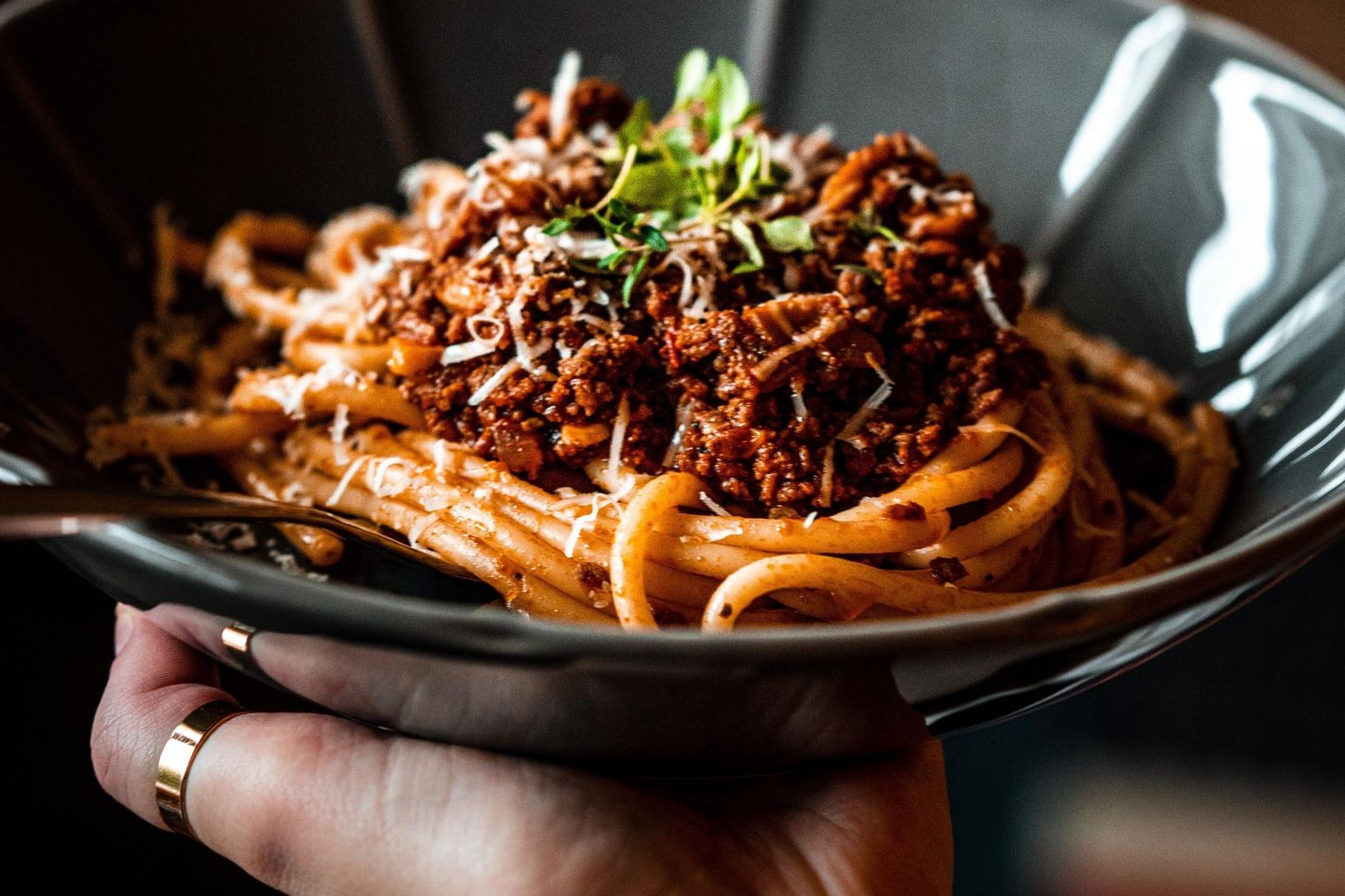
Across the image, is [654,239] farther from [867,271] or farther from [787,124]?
[787,124]

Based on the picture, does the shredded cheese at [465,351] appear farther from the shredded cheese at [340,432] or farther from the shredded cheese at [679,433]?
the shredded cheese at [679,433]

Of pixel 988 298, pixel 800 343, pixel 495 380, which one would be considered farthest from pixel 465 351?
pixel 988 298

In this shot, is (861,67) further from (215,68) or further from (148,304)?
(148,304)

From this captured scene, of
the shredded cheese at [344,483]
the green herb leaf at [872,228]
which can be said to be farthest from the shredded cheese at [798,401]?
the shredded cheese at [344,483]

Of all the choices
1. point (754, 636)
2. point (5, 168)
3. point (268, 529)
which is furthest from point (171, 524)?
point (5, 168)

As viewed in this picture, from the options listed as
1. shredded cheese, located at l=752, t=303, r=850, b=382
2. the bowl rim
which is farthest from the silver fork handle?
shredded cheese, located at l=752, t=303, r=850, b=382

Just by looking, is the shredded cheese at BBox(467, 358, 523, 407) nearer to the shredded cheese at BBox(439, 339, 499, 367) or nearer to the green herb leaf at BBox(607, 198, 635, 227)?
the shredded cheese at BBox(439, 339, 499, 367)
